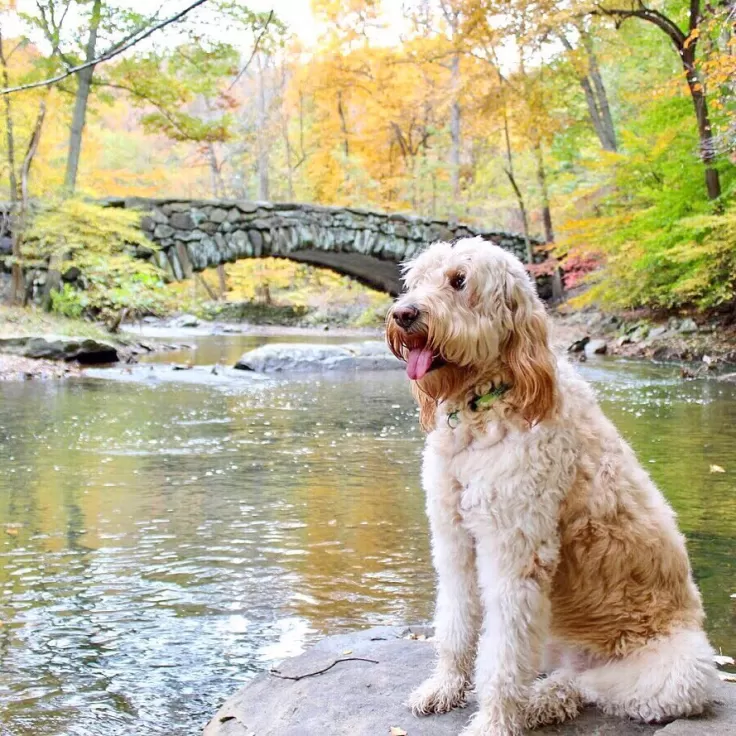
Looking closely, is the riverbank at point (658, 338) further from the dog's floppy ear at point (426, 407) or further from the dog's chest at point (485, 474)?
the dog's chest at point (485, 474)

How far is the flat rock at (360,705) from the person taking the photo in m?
2.57

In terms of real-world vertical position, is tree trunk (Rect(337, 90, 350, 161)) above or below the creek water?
above

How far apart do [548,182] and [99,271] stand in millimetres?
17081

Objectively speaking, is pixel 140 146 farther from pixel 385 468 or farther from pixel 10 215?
pixel 385 468

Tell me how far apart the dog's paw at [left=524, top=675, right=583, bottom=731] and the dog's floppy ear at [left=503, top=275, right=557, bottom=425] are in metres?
0.88

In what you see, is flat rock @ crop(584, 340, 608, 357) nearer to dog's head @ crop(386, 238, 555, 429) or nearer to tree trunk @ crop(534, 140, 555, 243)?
tree trunk @ crop(534, 140, 555, 243)

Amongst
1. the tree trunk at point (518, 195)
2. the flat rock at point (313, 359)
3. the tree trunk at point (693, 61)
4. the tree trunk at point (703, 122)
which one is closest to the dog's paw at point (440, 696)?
the tree trunk at point (703, 122)

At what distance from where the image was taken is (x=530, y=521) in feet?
8.04

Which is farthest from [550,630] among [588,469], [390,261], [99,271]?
[390,261]

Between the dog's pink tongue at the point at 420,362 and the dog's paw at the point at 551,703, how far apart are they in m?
1.06

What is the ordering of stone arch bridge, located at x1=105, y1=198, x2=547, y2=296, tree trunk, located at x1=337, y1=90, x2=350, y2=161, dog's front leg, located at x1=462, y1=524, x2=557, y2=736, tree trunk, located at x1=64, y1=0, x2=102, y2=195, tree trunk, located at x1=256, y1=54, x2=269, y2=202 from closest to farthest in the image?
dog's front leg, located at x1=462, y1=524, x2=557, y2=736 → tree trunk, located at x1=64, y1=0, x2=102, y2=195 → stone arch bridge, located at x1=105, y1=198, x2=547, y2=296 → tree trunk, located at x1=256, y1=54, x2=269, y2=202 → tree trunk, located at x1=337, y1=90, x2=350, y2=161

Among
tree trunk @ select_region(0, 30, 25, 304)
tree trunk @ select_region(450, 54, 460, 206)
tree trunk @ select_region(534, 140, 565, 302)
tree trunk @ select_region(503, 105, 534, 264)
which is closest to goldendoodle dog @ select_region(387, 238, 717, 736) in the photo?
tree trunk @ select_region(0, 30, 25, 304)

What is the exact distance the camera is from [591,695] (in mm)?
2643

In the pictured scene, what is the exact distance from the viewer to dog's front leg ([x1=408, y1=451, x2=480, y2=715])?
261 centimetres
